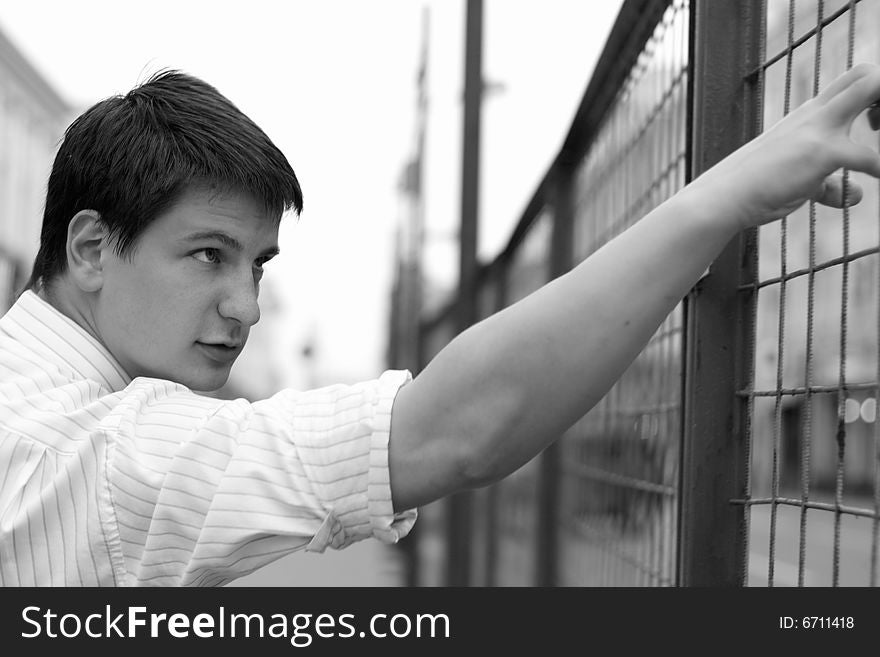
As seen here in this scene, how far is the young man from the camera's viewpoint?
106 centimetres

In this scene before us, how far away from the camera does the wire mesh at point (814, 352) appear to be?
4.38ft

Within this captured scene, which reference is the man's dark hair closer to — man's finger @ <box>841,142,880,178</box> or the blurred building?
man's finger @ <box>841,142,880,178</box>

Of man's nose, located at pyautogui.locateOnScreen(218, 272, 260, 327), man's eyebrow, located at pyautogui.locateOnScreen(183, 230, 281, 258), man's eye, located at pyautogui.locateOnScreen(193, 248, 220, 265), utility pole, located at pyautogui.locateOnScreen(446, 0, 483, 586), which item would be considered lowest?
man's nose, located at pyautogui.locateOnScreen(218, 272, 260, 327)

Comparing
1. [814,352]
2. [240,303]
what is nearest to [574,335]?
[240,303]

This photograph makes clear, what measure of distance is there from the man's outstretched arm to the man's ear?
616 millimetres

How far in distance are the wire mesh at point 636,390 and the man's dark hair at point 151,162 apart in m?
0.71

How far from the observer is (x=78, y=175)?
60.1 inches

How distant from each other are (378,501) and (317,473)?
3.0 inches

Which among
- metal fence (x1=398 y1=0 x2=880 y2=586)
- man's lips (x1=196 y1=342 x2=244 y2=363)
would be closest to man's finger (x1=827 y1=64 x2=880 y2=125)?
metal fence (x1=398 y1=0 x2=880 y2=586)

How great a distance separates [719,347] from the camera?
5.05 feet

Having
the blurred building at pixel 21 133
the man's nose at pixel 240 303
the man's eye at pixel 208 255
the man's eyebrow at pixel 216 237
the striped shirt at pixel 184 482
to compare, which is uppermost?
the blurred building at pixel 21 133

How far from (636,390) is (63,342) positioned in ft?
5.15

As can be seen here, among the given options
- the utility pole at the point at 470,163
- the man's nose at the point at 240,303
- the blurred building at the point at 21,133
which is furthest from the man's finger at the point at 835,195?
the blurred building at the point at 21,133

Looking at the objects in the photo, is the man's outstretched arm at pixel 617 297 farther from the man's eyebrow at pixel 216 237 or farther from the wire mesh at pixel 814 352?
the man's eyebrow at pixel 216 237
